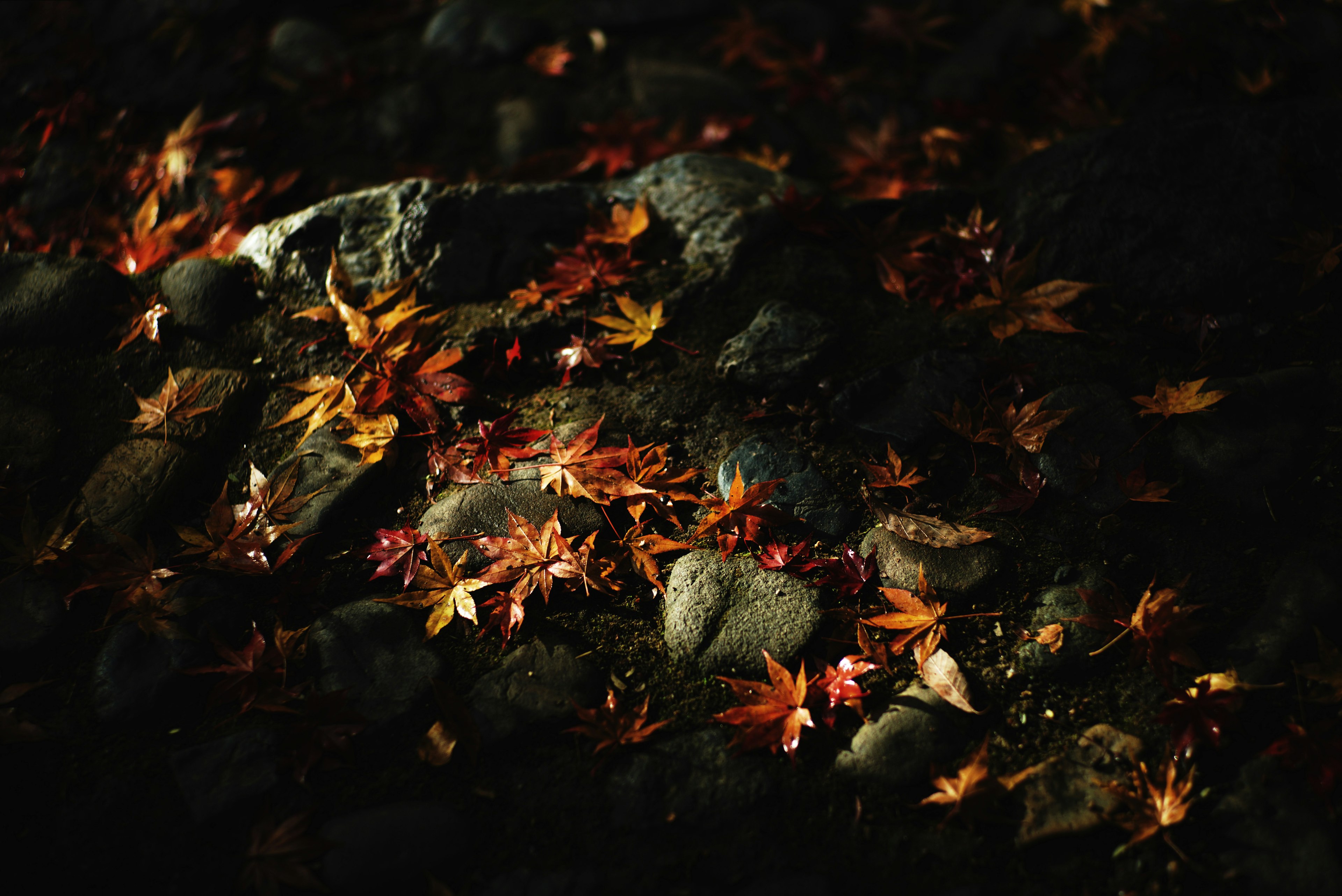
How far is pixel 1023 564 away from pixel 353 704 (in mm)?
1932

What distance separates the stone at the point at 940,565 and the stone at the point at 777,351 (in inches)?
25.9

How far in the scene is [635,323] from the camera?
253 cm

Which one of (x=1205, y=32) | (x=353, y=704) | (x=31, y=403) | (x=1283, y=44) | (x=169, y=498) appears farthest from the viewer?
(x=1205, y=32)

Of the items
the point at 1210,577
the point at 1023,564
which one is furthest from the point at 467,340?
the point at 1210,577

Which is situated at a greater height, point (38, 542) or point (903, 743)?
point (38, 542)

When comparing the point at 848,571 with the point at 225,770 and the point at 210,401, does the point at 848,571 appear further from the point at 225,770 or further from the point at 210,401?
the point at 210,401

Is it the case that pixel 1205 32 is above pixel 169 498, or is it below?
above

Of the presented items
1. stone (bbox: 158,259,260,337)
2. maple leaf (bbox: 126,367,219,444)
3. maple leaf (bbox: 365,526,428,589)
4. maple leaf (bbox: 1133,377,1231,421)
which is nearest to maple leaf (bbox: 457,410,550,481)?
maple leaf (bbox: 365,526,428,589)

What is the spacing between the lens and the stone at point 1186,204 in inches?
93.2

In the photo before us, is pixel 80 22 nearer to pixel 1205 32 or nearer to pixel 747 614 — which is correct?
pixel 747 614

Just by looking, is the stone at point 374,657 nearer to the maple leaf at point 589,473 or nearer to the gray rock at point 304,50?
the maple leaf at point 589,473

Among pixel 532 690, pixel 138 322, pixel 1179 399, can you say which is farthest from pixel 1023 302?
pixel 138 322

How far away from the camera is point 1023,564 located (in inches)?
79.6

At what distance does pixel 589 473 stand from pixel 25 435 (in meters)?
1.98
